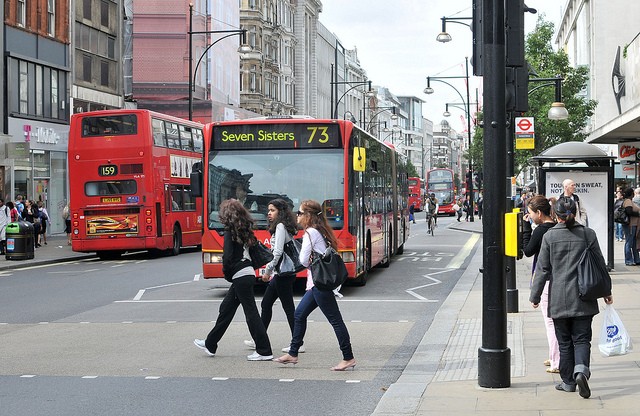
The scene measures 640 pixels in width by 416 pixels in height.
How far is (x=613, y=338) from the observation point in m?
7.86

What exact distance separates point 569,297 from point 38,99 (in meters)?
34.9

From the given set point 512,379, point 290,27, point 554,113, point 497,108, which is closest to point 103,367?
point 512,379

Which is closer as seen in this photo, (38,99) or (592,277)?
(592,277)

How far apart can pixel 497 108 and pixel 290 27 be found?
9030 centimetres

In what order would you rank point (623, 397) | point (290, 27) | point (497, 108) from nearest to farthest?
point (623, 397) < point (497, 108) < point (290, 27)

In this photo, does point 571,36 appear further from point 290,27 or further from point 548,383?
point 548,383

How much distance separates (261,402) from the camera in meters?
8.00

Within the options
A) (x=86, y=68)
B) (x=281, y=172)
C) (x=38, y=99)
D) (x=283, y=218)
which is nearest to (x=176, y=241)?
(x=38, y=99)

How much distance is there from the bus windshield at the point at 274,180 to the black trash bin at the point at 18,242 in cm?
1215

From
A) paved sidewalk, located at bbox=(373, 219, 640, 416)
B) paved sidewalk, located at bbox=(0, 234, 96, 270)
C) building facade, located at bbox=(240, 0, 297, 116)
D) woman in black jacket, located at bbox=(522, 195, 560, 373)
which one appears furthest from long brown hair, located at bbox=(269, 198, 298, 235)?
building facade, located at bbox=(240, 0, 297, 116)

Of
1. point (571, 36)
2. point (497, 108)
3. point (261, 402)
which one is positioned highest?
point (571, 36)

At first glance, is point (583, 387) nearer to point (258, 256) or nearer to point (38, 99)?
point (258, 256)

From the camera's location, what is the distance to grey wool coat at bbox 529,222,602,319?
767 cm

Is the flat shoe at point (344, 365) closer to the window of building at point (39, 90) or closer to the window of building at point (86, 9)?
the window of building at point (39, 90)
